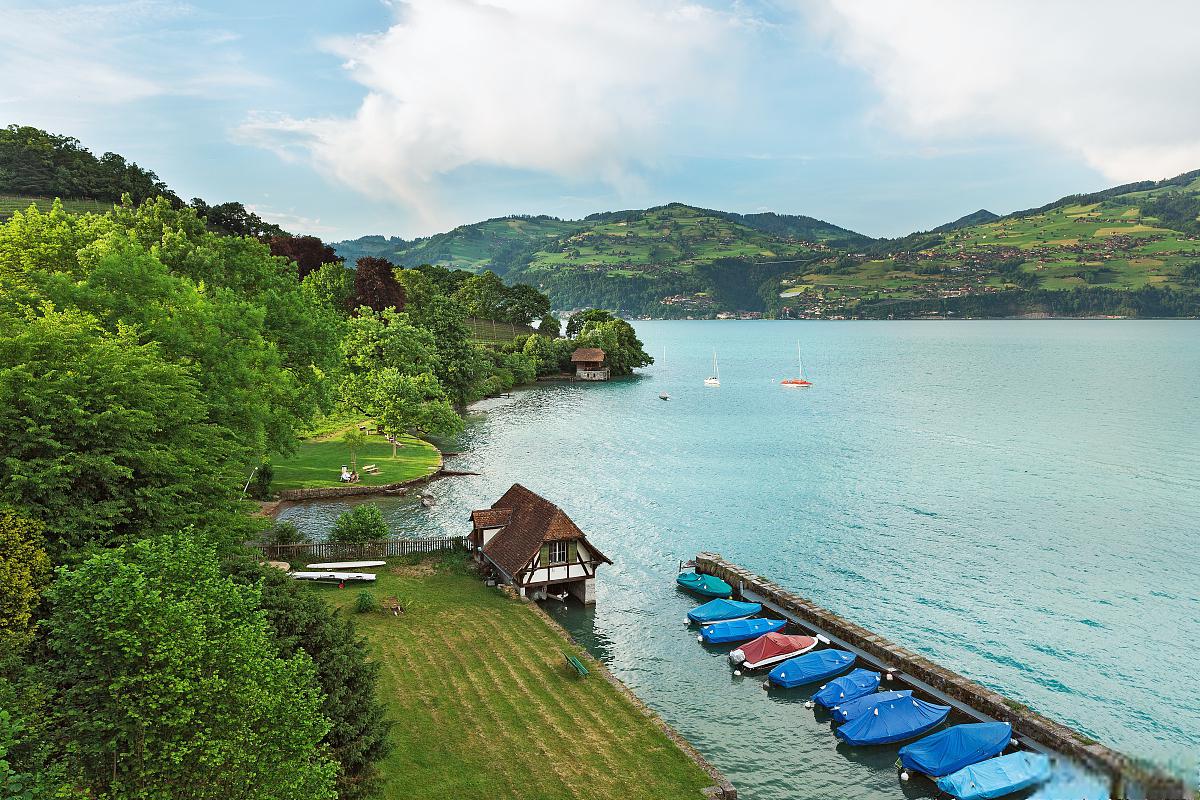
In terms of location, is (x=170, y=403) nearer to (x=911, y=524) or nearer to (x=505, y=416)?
(x=911, y=524)

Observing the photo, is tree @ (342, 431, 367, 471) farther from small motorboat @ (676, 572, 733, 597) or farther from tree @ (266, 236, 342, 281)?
tree @ (266, 236, 342, 281)

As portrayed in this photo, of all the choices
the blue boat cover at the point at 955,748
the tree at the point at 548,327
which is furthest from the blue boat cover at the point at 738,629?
the tree at the point at 548,327

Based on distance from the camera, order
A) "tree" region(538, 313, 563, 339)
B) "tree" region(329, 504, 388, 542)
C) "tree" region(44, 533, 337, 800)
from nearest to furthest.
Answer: "tree" region(44, 533, 337, 800), "tree" region(329, 504, 388, 542), "tree" region(538, 313, 563, 339)

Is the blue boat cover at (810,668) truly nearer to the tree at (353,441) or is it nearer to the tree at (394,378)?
the tree at (353,441)

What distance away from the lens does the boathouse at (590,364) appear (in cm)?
14338

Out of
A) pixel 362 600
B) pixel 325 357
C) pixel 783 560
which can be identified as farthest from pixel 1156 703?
pixel 325 357

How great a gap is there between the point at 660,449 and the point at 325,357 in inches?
1413

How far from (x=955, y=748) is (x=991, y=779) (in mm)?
1556

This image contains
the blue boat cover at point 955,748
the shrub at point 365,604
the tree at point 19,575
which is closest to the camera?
the tree at point 19,575

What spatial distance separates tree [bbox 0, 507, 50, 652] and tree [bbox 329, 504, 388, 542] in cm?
2392

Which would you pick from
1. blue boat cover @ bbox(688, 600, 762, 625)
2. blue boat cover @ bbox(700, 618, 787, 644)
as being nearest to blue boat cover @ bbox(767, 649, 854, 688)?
blue boat cover @ bbox(700, 618, 787, 644)

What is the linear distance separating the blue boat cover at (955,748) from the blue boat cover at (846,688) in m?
3.36

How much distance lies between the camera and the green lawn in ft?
188

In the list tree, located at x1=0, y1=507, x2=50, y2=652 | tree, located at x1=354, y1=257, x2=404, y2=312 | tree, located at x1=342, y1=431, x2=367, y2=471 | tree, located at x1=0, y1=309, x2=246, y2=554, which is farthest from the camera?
tree, located at x1=354, y1=257, x2=404, y2=312
